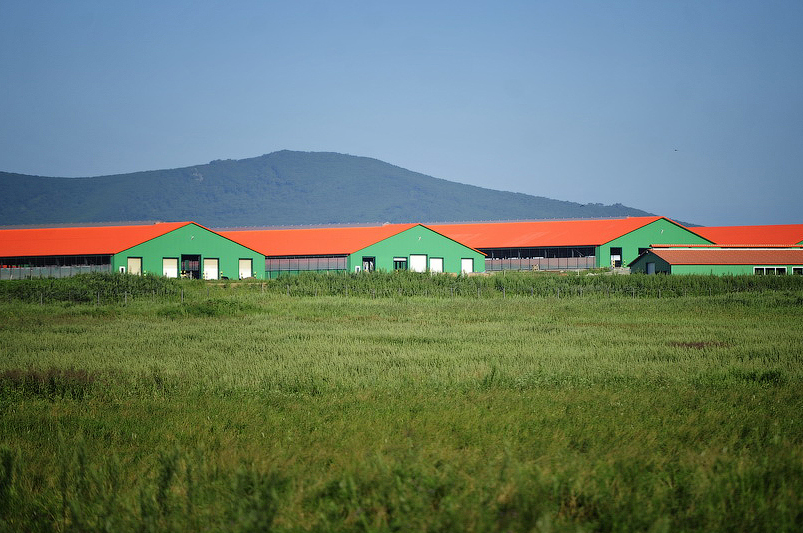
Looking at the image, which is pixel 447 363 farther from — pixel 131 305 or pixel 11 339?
pixel 131 305

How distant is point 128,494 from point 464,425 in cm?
385

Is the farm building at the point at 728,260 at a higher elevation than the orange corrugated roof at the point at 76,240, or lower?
lower

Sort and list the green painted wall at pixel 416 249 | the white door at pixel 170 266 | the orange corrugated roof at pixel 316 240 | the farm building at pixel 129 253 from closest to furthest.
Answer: the farm building at pixel 129 253, the white door at pixel 170 266, the green painted wall at pixel 416 249, the orange corrugated roof at pixel 316 240

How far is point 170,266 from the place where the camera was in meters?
51.5

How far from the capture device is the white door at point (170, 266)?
5119 centimetres

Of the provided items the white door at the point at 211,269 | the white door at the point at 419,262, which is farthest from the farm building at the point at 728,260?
the white door at the point at 211,269

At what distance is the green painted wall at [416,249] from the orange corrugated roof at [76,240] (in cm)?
1294

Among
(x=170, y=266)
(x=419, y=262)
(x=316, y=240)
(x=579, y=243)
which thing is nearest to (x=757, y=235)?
(x=579, y=243)

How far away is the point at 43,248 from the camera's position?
51.3 metres

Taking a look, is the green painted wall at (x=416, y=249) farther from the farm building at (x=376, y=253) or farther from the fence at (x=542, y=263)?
the fence at (x=542, y=263)

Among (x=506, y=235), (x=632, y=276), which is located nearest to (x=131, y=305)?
(x=632, y=276)

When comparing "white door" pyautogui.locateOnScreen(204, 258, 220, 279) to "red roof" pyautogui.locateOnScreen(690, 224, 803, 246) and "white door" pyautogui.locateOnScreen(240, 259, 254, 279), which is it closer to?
"white door" pyautogui.locateOnScreen(240, 259, 254, 279)

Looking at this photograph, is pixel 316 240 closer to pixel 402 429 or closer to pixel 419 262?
pixel 419 262

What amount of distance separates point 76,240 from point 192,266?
302 inches
